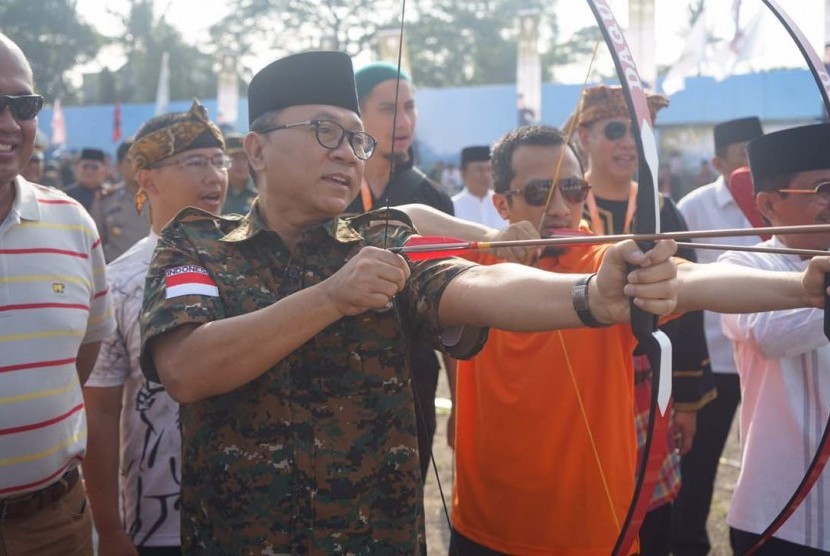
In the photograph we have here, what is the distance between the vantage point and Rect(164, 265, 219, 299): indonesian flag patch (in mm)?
1837

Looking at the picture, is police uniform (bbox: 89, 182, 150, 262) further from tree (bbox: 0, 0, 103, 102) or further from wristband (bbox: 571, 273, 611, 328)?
tree (bbox: 0, 0, 103, 102)

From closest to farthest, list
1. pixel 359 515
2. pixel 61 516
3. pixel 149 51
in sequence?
pixel 359 515 < pixel 61 516 < pixel 149 51

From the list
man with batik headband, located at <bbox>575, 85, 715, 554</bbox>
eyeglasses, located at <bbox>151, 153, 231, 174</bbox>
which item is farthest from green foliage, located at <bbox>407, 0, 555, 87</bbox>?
eyeglasses, located at <bbox>151, 153, 231, 174</bbox>

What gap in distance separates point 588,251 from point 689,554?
78.9 inches

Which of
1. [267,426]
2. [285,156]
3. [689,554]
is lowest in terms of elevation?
[689,554]

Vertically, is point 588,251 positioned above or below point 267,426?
above

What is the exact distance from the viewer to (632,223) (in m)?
3.34

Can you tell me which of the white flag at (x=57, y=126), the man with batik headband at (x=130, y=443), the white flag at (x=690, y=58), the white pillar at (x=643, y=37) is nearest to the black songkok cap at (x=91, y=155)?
the white pillar at (x=643, y=37)

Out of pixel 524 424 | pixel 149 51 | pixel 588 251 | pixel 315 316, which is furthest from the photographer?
pixel 149 51

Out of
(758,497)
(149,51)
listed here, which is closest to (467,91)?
(758,497)

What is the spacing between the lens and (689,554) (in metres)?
3.88

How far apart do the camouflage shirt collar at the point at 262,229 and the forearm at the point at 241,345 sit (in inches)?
11.6

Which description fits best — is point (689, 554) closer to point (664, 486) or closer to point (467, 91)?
→ point (664, 486)

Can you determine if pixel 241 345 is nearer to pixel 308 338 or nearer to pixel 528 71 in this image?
pixel 308 338
